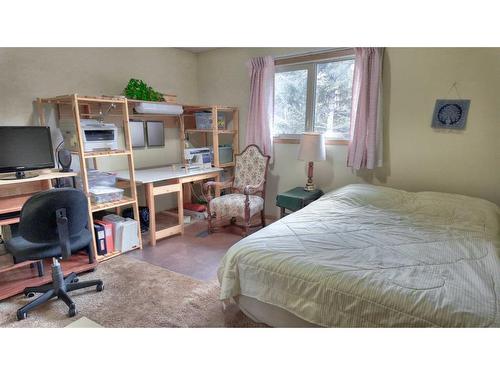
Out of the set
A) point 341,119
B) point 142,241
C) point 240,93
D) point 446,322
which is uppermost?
point 240,93

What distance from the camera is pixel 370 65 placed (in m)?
2.96

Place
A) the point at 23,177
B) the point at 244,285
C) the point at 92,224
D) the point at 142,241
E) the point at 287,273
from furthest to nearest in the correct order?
the point at 142,241, the point at 92,224, the point at 23,177, the point at 244,285, the point at 287,273

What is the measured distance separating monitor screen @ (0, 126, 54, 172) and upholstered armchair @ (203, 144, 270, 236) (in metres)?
1.63

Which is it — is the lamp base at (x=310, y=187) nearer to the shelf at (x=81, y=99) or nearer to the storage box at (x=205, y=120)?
the storage box at (x=205, y=120)

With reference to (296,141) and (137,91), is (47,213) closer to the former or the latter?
(137,91)

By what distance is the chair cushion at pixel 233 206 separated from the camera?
10.8 ft

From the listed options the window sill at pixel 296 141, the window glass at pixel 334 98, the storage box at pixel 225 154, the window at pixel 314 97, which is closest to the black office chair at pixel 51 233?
the storage box at pixel 225 154

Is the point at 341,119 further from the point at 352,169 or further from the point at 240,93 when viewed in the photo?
the point at 240,93

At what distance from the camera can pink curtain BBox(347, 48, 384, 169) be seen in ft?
9.66

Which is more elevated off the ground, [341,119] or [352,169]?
[341,119]

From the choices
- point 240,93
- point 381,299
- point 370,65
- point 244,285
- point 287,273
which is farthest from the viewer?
point 240,93

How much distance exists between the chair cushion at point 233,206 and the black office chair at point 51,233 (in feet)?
4.91
